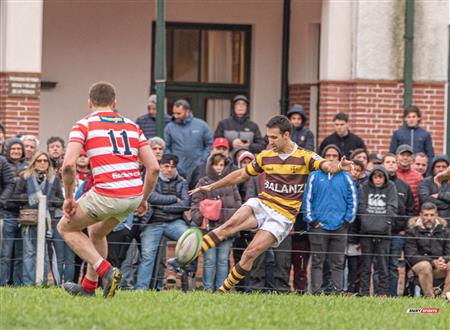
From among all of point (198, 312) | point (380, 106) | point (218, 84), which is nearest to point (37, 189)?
point (198, 312)

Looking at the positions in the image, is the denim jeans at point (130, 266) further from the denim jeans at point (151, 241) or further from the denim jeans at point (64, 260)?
the denim jeans at point (64, 260)

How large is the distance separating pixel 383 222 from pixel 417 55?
199 inches

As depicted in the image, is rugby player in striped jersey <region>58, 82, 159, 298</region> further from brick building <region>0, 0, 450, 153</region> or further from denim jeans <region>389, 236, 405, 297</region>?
brick building <region>0, 0, 450, 153</region>

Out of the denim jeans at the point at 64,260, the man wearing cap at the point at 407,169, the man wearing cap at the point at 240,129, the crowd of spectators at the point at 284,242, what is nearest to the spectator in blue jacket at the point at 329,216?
the crowd of spectators at the point at 284,242

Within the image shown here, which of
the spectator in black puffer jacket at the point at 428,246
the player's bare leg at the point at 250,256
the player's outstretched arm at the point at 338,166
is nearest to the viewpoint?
the player's outstretched arm at the point at 338,166

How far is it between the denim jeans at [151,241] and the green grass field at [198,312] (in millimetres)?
3491

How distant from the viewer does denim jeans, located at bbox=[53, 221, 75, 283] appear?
17.3m

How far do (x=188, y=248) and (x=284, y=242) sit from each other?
148 inches

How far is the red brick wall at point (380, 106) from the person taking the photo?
2189 cm

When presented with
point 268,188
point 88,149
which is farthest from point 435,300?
point 88,149

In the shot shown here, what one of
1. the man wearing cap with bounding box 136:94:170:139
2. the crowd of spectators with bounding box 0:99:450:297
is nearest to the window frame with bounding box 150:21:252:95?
the man wearing cap with bounding box 136:94:170:139

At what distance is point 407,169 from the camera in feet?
61.8

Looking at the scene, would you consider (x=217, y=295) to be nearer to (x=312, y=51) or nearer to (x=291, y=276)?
(x=291, y=276)

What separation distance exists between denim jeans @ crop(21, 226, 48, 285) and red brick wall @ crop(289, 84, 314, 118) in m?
8.06
